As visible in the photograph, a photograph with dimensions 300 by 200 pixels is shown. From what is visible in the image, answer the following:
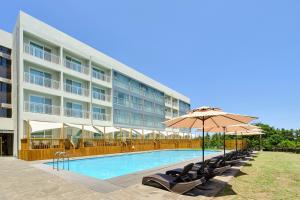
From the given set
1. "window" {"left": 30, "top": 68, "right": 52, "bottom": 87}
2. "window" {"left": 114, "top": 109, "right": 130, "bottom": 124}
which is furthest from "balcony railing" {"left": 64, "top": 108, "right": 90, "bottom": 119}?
"window" {"left": 114, "top": 109, "right": 130, "bottom": 124}

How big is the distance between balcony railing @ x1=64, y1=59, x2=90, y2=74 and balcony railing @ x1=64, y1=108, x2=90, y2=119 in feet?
14.5

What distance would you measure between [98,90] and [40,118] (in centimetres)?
1105

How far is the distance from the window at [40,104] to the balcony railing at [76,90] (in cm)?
265

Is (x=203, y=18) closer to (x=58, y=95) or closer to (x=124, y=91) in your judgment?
(x=58, y=95)

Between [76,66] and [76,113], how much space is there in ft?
16.5

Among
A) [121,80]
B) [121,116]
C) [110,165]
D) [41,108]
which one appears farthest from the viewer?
[121,80]

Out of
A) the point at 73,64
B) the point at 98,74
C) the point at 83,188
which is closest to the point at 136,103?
the point at 98,74

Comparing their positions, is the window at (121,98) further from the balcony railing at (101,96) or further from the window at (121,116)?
the balcony railing at (101,96)

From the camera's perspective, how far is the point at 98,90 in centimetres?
3512

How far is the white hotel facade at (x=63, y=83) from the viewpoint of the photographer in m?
24.1

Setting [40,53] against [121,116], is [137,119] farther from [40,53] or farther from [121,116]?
[40,53]

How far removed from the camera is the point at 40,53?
2602cm

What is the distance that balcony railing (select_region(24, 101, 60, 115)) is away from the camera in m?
24.0

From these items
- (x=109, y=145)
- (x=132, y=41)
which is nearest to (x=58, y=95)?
(x=109, y=145)
